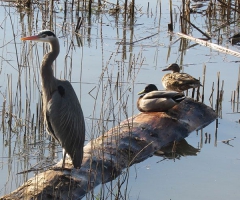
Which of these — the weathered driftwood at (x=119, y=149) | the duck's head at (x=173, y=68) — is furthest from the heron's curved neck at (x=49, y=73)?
the duck's head at (x=173, y=68)

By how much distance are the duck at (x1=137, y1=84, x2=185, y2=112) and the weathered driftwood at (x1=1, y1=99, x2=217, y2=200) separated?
0.11m

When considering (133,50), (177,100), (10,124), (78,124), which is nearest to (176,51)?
(133,50)

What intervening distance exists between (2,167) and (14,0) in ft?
27.7

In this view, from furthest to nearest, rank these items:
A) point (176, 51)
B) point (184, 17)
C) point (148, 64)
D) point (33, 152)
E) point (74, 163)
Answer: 1. point (184, 17)
2. point (176, 51)
3. point (148, 64)
4. point (33, 152)
5. point (74, 163)

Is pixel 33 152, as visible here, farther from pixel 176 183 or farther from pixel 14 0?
pixel 14 0

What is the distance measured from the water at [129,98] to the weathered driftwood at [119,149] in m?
0.17

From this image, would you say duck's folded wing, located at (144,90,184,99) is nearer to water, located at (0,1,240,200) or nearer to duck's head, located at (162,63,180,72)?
water, located at (0,1,240,200)

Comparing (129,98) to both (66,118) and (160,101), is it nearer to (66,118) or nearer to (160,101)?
(160,101)

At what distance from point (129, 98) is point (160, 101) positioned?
1.26 meters

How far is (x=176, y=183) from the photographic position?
279 inches

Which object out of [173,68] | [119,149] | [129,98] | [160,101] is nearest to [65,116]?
[119,149]

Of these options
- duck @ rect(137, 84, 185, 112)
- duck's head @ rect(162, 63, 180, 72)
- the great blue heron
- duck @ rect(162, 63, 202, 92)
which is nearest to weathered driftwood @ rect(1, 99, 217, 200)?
duck @ rect(137, 84, 185, 112)

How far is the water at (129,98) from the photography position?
691cm

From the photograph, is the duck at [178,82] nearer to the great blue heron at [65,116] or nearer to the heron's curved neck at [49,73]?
the heron's curved neck at [49,73]
